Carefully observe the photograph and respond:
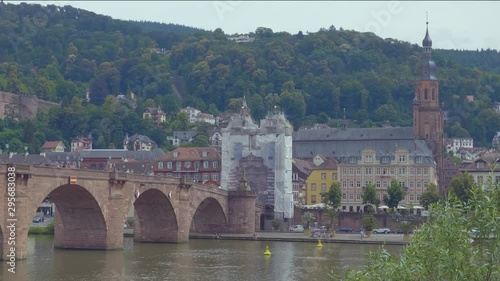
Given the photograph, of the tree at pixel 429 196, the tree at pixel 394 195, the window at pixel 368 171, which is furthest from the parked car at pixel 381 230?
the window at pixel 368 171

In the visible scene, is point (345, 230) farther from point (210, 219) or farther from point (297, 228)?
point (210, 219)

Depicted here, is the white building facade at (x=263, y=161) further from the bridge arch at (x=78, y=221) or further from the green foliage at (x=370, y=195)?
the bridge arch at (x=78, y=221)

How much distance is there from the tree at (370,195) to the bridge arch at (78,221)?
5438 cm

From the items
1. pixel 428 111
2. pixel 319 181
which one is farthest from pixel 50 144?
pixel 428 111

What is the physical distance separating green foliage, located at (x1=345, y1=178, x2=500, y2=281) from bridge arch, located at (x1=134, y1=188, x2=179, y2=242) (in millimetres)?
60185

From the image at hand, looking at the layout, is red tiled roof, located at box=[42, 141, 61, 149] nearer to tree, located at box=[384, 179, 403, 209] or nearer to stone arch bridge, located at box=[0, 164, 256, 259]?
tree, located at box=[384, 179, 403, 209]

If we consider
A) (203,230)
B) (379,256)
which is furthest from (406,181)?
(379,256)

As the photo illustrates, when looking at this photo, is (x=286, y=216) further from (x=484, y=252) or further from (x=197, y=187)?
(x=484, y=252)

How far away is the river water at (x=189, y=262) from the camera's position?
6750 centimetres

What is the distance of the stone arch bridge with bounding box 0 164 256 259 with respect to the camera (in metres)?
69.9

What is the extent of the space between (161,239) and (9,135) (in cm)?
9004

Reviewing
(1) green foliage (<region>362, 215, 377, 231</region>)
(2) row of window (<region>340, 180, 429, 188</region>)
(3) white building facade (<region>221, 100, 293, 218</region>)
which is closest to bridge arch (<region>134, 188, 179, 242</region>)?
(1) green foliage (<region>362, 215, 377, 231</region>)

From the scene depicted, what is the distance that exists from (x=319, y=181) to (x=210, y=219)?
3438cm

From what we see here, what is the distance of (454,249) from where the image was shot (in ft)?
121
